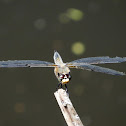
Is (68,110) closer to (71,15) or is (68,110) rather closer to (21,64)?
(21,64)

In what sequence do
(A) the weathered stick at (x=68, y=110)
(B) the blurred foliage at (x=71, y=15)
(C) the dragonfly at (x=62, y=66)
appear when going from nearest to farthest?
(A) the weathered stick at (x=68, y=110) → (C) the dragonfly at (x=62, y=66) → (B) the blurred foliage at (x=71, y=15)

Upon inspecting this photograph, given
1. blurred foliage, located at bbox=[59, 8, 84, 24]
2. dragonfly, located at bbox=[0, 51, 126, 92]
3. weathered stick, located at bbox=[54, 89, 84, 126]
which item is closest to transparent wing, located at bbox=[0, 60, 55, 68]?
dragonfly, located at bbox=[0, 51, 126, 92]

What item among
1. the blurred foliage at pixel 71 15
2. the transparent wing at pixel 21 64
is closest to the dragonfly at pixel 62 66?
the transparent wing at pixel 21 64

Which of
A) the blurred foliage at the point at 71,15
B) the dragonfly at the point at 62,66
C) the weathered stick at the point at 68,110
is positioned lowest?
the weathered stick at the point at 68,110

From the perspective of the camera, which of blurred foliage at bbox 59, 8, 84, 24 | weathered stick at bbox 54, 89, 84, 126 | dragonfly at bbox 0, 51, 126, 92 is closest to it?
weathered stick at bbox 54, 89, 84, 126

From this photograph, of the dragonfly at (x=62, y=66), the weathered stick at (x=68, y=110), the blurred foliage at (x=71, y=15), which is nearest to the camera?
the weathered stick at (x=68, y=110)

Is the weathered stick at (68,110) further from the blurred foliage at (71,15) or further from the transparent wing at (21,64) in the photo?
the blurred foliage at (71,15)

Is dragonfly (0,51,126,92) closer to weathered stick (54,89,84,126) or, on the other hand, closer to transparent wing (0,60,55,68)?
Result: transparent wing (0,60,55,68)

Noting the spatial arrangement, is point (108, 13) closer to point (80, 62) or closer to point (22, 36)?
point (22, 36)

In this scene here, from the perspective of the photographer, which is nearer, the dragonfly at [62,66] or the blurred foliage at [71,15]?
the dragonfly at [62,66]
